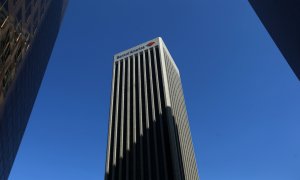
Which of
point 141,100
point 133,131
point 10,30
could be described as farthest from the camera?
point 141,100

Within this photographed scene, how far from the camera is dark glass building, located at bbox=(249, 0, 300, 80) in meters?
23.5

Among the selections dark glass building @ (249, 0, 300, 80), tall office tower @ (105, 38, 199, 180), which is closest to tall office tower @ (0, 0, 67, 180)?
dark glass building @ (249, 0, 300, 80)

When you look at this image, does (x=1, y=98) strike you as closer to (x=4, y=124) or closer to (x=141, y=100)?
(x=4, y=124)

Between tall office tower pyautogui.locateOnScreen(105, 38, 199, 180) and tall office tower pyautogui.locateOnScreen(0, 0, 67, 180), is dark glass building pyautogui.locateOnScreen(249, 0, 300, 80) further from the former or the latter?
tall office tower pyautogui.locateOnScreen(105, 38, 199, 180)

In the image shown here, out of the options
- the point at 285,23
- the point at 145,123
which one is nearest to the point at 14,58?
the point at 285,23

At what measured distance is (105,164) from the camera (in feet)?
285

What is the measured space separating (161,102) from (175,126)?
951cm

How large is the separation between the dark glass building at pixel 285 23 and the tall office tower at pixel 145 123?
5070 centimetres

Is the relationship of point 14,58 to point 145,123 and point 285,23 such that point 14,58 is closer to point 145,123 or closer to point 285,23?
point 285,23

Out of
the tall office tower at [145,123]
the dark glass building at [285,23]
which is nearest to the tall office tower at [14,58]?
the dark glass building at [285,23]

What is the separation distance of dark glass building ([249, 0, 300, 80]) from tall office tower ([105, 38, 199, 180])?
166 feet

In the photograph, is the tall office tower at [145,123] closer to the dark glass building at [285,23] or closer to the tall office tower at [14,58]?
the tall office tower at [14,58]

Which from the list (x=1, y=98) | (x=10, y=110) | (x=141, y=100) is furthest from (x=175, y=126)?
(x=1, y=98)

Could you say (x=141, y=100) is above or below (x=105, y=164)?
above
